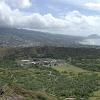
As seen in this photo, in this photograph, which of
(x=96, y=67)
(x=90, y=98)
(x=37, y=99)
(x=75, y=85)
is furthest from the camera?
(x=96, y=67)

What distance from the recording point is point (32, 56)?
7382 inches

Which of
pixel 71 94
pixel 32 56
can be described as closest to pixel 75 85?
pixel 71 94

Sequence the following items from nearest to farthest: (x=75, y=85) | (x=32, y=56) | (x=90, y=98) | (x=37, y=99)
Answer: (x=37, y=99), (x=90, y=98), (x=75, y=85), (x=32, y=56)

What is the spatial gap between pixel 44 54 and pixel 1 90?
164323mm

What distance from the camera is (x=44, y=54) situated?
195 m

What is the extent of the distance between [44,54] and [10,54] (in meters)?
21.1

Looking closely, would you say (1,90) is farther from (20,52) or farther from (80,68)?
(20,52)

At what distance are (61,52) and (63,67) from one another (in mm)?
63303

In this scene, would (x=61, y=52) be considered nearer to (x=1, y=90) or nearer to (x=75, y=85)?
(x=75, y=85)

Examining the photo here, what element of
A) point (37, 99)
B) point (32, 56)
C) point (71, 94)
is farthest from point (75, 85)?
→ point (32, 56)

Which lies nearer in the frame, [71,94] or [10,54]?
[71,94]

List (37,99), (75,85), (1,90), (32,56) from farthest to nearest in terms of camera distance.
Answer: (32,56), (75,85), (37,99), (1,90)

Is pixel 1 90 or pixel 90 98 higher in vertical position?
pixel 1 90

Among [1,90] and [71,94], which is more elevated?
[1,90]
